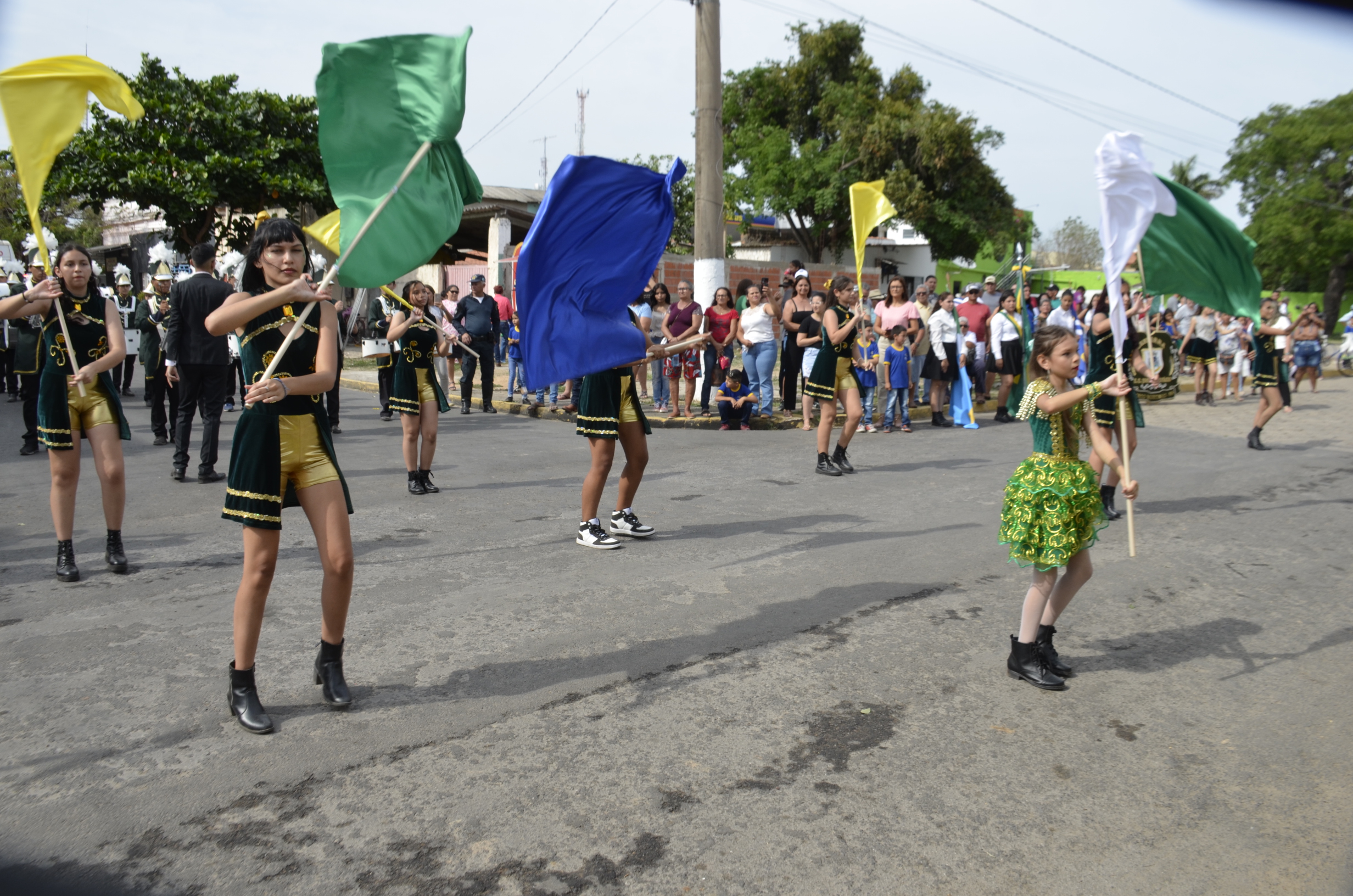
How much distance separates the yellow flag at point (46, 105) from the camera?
199 inches

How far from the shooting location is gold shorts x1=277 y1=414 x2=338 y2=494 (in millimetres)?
3889

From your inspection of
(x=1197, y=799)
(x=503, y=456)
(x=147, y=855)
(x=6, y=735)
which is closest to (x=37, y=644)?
(x=6, y=735)

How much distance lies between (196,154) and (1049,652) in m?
23.5

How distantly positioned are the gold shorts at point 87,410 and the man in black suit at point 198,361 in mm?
3050

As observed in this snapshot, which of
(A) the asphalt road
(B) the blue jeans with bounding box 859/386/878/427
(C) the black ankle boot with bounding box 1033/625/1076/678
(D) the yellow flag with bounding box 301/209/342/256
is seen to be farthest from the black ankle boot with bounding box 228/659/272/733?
(B) the blue jeans with bounding box 859/386/878/427

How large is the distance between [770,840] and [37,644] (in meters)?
3.69

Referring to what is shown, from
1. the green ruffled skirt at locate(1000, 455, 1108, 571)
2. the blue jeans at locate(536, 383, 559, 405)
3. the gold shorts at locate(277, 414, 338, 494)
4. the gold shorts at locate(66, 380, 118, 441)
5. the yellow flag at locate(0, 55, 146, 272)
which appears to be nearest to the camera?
the gold shorts at locate(277, 414, 338, 494)

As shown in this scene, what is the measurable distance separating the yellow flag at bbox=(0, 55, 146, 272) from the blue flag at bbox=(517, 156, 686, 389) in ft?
6.98

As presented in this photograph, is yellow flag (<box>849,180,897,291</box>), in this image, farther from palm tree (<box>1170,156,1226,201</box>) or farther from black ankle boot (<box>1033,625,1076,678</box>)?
palm tree (<box>1170,156,1226,201</box>)

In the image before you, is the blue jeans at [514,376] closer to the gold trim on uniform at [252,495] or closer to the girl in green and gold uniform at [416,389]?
the girl in green and gold uniform at [416,389]

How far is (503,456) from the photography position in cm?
1092

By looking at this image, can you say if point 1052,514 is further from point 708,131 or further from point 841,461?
point 708,131

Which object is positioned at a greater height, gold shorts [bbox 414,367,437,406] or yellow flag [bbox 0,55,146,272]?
yellow flag [bbox 0,55,146,272]

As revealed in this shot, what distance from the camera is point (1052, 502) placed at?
14.3ft
